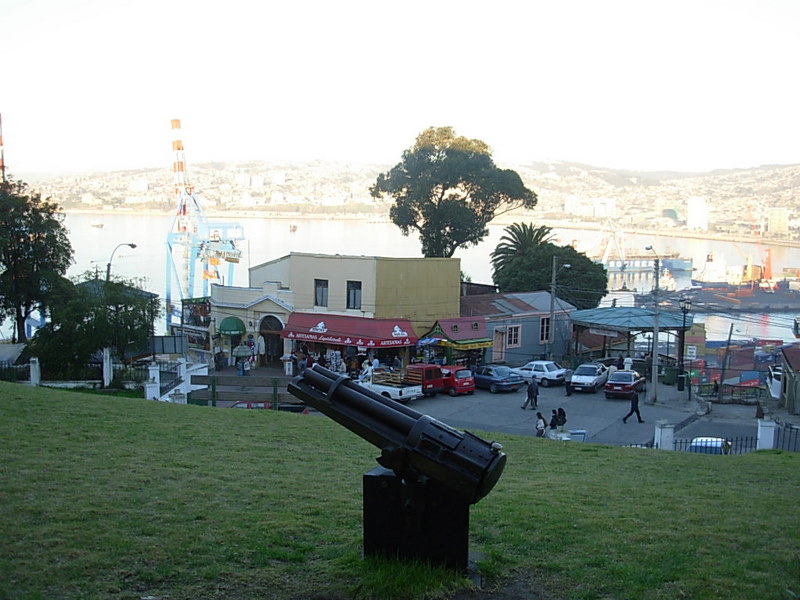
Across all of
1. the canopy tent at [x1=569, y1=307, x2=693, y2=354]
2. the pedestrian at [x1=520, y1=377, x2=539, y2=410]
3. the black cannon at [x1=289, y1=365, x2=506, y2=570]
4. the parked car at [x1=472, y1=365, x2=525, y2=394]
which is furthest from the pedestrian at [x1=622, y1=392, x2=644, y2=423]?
the black cannon at [x1=289, y1=365, x2=506, y2=570]

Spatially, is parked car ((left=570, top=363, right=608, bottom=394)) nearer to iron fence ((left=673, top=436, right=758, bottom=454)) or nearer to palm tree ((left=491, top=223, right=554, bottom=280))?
iron fence ((left=673, top=436, right=758, bottom=454))

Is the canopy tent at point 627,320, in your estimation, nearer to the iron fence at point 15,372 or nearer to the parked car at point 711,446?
the parked car at point 711,446

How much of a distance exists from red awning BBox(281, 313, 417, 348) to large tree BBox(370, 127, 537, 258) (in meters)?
25.3

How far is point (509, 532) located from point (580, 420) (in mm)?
18305

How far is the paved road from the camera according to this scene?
2342 centimetres

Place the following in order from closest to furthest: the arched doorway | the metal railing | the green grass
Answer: the green grass, the metal railing, the arched doorway

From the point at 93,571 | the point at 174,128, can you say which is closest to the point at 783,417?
the point at 93,571

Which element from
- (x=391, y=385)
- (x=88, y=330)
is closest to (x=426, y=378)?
(x=391, y=385)

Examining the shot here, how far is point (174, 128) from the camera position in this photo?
77.8 meters

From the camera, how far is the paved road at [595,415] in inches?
922

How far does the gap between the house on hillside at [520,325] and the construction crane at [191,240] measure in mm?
44179

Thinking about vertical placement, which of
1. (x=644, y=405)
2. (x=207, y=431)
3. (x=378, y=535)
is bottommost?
(x=644, y=405)

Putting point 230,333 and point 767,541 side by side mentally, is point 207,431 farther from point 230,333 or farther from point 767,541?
point 230,333

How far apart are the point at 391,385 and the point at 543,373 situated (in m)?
8.44
